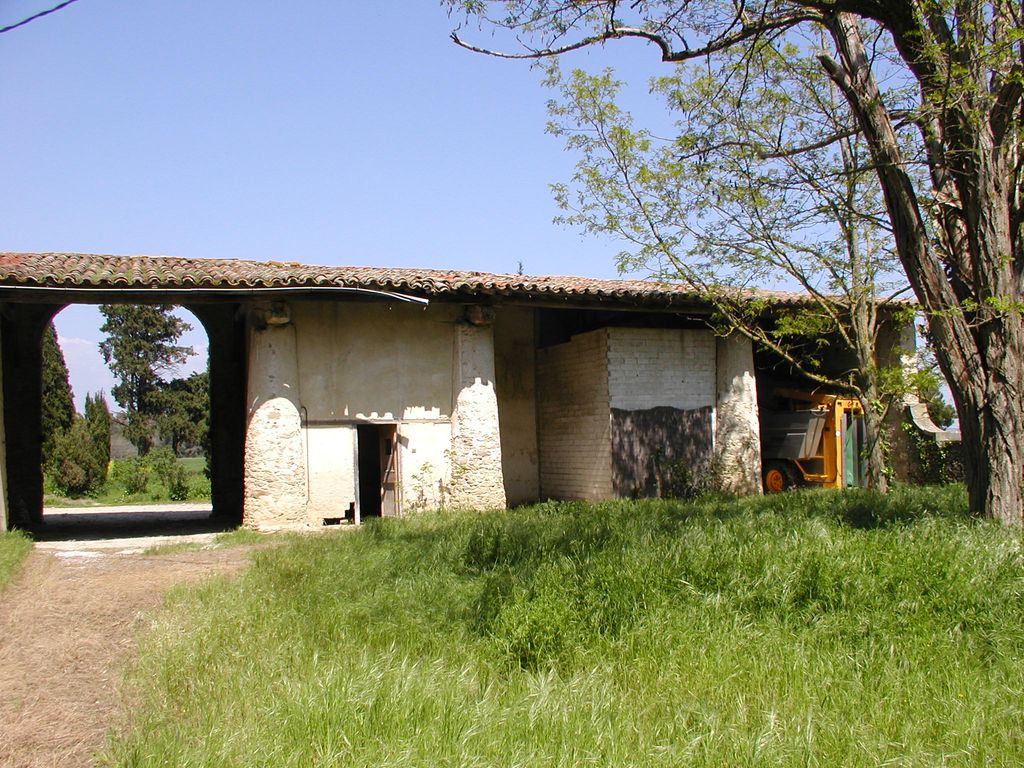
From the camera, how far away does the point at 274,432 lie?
12.6m

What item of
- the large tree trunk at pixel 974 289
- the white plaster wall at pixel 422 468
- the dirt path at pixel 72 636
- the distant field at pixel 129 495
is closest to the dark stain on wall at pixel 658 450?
the white plaster wall at pixel 422 468

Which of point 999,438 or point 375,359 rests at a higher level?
point 375,359

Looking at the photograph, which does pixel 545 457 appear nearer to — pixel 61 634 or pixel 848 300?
pixel 848 300

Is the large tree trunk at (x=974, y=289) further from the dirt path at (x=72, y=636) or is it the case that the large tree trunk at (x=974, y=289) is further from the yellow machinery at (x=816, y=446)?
the yellow machinery at (x=816, y=446)

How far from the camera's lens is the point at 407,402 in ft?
45.2

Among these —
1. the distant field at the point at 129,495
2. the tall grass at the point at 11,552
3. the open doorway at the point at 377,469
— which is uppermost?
the open doorway at the point at 377,469

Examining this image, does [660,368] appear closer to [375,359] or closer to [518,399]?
[518,399]

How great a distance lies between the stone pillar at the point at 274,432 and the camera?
12547 mm

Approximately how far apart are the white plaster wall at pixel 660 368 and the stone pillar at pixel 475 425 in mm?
2372

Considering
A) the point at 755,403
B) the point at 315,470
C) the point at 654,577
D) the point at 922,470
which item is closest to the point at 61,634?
the point at 654,577

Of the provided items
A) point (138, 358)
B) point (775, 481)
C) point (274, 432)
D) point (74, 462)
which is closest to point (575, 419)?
point (775, 481)

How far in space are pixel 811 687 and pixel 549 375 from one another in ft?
39.5

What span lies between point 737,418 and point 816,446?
1957 mm

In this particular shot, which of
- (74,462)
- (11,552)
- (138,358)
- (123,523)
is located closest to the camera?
(11,552)
